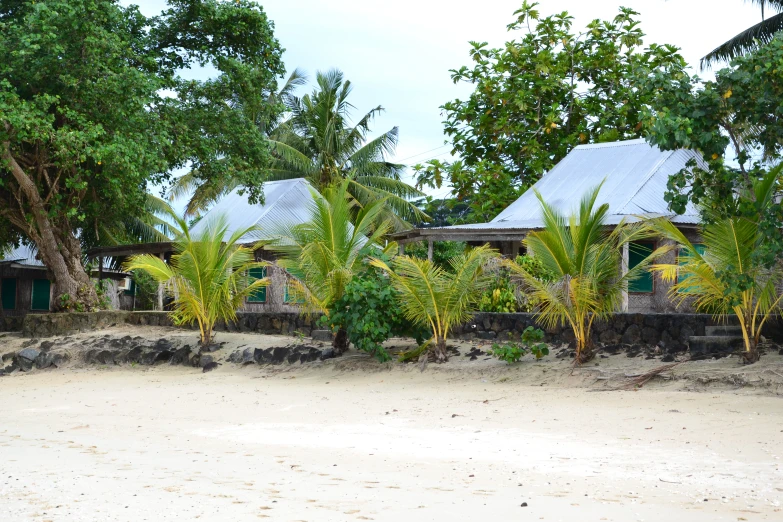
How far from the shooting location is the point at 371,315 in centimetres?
1226

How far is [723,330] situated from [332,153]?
17.5 meters

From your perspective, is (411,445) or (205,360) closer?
(411,445)

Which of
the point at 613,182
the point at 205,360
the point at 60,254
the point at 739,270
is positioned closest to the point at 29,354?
the point at 60,254

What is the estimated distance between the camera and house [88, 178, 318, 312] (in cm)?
2019

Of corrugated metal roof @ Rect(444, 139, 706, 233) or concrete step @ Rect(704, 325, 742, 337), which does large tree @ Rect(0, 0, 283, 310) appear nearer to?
corrugated metal roof @ Rect(444, 139, 706, 233)

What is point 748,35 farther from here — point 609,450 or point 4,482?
point 4,482

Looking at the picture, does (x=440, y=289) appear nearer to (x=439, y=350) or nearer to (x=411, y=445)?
(x=439, y=350)

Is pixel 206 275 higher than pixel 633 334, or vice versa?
pixel 206 275

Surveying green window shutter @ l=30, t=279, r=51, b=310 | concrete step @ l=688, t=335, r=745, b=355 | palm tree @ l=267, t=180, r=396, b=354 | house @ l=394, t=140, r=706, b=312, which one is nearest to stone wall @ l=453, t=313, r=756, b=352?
concrete step @ l=688, t=335, r=745, b=355

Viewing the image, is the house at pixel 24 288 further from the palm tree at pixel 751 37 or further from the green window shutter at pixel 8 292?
the palm tree at pixel 751 37

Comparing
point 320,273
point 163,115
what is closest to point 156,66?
point 163,115

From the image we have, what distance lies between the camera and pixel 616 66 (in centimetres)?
2203

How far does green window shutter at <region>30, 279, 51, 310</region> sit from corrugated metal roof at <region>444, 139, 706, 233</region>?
54.9ft

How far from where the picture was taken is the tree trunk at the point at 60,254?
1725 cm
